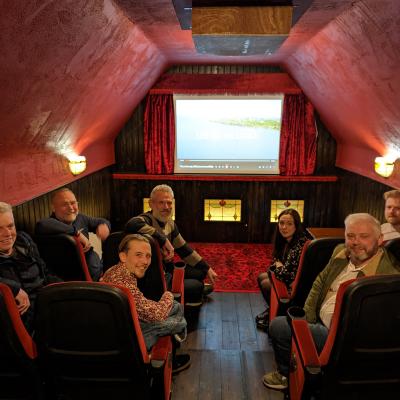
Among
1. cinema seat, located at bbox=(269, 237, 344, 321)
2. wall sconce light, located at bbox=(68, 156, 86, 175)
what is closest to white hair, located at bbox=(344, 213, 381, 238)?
cinema seat, located at bbox=(269, 237, 344, 321)

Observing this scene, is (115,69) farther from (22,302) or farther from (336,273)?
(336,273)

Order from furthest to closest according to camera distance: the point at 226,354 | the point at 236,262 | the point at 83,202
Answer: the point at 236,262 < the point at 83,202 < the point at 226,354

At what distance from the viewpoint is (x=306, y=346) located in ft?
6.18

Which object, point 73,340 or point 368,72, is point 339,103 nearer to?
point 368,72

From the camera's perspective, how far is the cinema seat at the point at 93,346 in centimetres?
154

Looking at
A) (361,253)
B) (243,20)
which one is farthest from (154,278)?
(243,20)

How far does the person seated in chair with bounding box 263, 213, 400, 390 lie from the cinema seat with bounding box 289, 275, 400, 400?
1.28 ft

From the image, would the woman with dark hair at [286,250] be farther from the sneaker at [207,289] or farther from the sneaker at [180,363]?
the sneaker at [180,363]

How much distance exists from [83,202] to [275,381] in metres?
3.27

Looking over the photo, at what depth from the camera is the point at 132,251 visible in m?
2.10

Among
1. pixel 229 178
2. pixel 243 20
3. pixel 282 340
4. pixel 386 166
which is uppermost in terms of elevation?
pixel 243 20

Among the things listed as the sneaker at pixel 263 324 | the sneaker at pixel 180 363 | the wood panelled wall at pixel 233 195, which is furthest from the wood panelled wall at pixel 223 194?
the sneaker at pixel 180 363

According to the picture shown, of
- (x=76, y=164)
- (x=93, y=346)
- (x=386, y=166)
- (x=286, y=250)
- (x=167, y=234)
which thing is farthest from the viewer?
(x=76, y=164)

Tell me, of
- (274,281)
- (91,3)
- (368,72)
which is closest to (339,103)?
(368,72)
